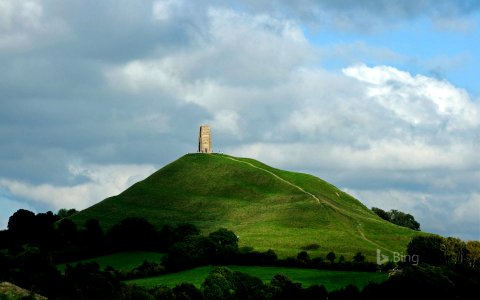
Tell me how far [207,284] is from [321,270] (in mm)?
28195

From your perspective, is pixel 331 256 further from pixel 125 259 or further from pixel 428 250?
pixel 125 259

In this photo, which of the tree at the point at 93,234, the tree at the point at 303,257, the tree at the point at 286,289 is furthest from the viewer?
the tree at the point at 93,234

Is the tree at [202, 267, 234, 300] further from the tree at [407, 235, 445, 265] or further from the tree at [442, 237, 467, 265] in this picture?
the tree at [442, 237, 467, 265]

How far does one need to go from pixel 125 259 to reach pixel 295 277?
32156 mm

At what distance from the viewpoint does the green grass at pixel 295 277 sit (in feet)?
408

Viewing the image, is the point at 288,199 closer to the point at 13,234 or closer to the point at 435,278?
the point at 13,234

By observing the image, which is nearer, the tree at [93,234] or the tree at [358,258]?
the tree at [358,258]

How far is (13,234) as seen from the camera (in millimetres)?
167000

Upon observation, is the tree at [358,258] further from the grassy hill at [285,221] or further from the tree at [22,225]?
the tree at [22,225]

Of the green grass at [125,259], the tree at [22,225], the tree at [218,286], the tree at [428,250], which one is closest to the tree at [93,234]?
the green grass at [125,259]

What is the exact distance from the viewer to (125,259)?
5881 inches

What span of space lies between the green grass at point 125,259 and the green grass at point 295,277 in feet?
39.5

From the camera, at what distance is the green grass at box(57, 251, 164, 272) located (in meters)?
144

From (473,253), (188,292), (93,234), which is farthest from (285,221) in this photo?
(188,292)
